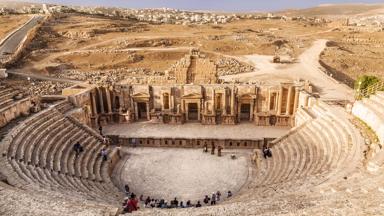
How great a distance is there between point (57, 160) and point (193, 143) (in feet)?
33.1

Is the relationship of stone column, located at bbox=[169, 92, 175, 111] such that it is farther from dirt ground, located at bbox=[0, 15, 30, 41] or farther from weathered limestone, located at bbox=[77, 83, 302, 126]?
dirt ground, located at bbox=[0, 15, 30, 41]

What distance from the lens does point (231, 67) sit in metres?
46.0

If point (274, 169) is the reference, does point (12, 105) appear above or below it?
above

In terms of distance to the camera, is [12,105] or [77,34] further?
[77,34]

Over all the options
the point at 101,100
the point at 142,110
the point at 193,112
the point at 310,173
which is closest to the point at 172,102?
the point at 193,112

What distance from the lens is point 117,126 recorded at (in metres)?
28.6

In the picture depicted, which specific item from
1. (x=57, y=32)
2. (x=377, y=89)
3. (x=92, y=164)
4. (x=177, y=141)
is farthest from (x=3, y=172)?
(x=57, y=32)

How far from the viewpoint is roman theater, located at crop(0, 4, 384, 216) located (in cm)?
1230

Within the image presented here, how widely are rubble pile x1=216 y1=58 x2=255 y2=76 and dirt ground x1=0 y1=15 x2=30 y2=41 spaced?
1433 inches

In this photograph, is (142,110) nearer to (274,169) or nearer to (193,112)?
(193,112)

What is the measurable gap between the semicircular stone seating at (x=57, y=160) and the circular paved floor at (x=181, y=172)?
2.07 meters

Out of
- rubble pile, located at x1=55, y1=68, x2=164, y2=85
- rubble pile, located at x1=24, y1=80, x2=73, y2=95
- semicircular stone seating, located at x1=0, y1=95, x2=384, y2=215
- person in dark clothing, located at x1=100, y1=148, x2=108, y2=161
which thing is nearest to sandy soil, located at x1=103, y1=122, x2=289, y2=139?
semicircular stone seating, located at x1=0, y1=95, x2=384, y2=215

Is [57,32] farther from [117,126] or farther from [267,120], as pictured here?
[267,120]

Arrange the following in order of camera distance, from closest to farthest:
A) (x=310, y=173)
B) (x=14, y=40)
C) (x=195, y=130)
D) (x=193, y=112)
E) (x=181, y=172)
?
(x=310, y=173) → (x=181, y=172) → (x=195, y=130) → (x=193, y=112) → (x=14, y=40)
